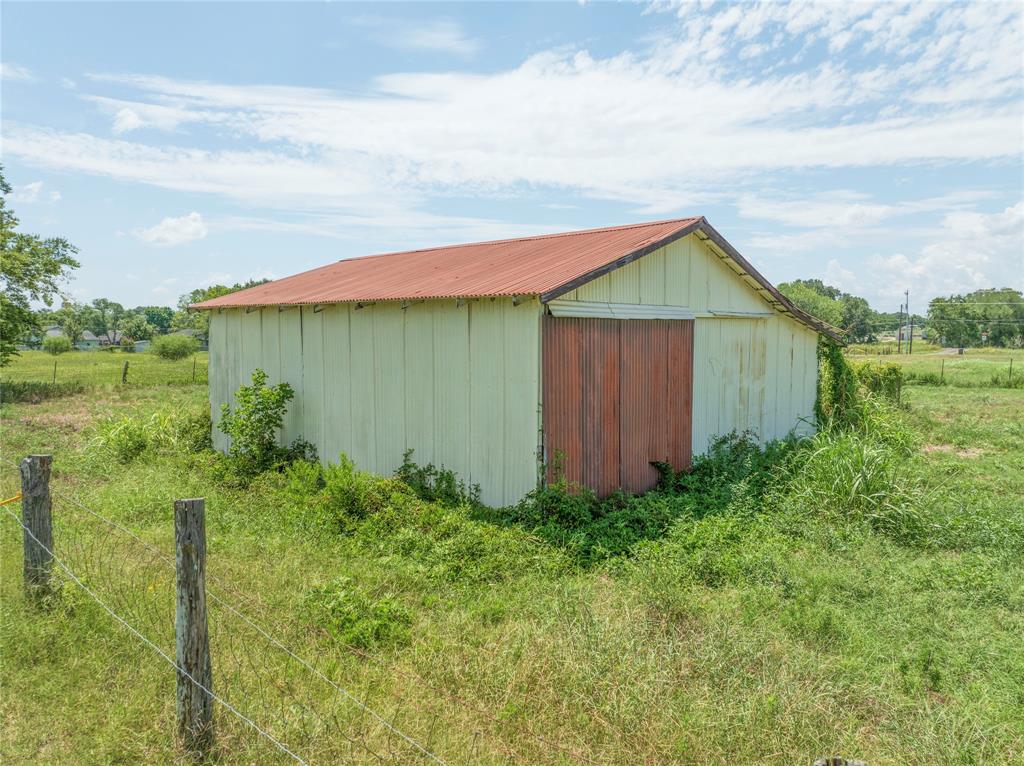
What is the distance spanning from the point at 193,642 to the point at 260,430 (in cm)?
795

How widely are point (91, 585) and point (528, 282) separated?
208 inches

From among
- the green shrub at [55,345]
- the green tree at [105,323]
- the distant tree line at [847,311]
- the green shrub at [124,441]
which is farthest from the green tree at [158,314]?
the green shrub at [124,441]

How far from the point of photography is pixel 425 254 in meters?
14.1

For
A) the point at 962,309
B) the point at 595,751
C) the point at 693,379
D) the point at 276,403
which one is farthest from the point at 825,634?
the point at 962,309

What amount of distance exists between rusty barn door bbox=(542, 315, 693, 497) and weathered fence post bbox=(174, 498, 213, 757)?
194 inches

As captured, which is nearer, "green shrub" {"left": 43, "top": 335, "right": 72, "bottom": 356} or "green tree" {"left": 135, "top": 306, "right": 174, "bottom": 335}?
"green shrub" {"left": 43, "top": 335, "right": 72, "bottom": 356}

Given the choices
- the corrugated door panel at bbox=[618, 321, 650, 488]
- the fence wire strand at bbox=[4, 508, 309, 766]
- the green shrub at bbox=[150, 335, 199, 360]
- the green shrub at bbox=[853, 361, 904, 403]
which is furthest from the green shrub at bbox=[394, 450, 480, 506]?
the green shrub at bbox=[150, 335, 199, 360]

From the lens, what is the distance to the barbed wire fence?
3854 millimetres

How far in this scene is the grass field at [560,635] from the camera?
4094 millimetres

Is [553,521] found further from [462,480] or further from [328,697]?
[328,697]

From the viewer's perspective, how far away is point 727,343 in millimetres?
11305

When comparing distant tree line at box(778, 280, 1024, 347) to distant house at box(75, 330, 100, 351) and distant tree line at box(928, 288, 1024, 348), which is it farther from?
distant house at box(75, 330, 100, 351)

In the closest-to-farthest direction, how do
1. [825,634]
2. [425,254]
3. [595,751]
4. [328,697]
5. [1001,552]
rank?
[595,751] → [328,697] → [825,634] → [1001,552] → [425,254]

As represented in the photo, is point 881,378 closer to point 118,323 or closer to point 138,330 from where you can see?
point 138,330
